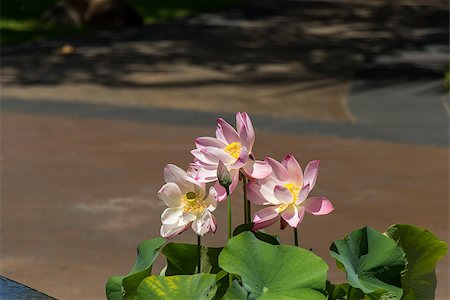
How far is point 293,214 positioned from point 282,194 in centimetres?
6

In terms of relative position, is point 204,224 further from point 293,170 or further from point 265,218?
point 293,170

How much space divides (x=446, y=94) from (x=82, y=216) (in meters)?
5.60

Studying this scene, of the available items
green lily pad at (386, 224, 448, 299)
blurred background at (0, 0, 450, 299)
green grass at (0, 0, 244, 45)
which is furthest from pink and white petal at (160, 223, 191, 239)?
green grass at (0, 0, 244, 45)

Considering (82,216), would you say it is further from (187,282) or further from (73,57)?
(73,57)

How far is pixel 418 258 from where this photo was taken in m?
3.15

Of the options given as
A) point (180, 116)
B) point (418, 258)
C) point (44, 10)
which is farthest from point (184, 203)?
point (44, 10)

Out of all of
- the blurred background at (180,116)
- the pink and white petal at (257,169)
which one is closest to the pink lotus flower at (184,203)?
the pink and white petal at (257,169)

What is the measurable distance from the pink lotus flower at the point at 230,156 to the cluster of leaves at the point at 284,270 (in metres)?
0.15

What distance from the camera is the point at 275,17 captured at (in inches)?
782

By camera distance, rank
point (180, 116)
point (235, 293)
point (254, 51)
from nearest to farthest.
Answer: point (235, 293) < point (180, 116) < point (254, 51)

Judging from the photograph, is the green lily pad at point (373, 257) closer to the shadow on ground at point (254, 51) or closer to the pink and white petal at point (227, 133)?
the pink and white petal at point (227, 133)

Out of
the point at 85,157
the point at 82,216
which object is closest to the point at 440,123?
the point at 85,157

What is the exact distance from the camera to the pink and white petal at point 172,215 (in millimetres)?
2954

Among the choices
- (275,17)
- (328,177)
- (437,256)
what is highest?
(437,256)
